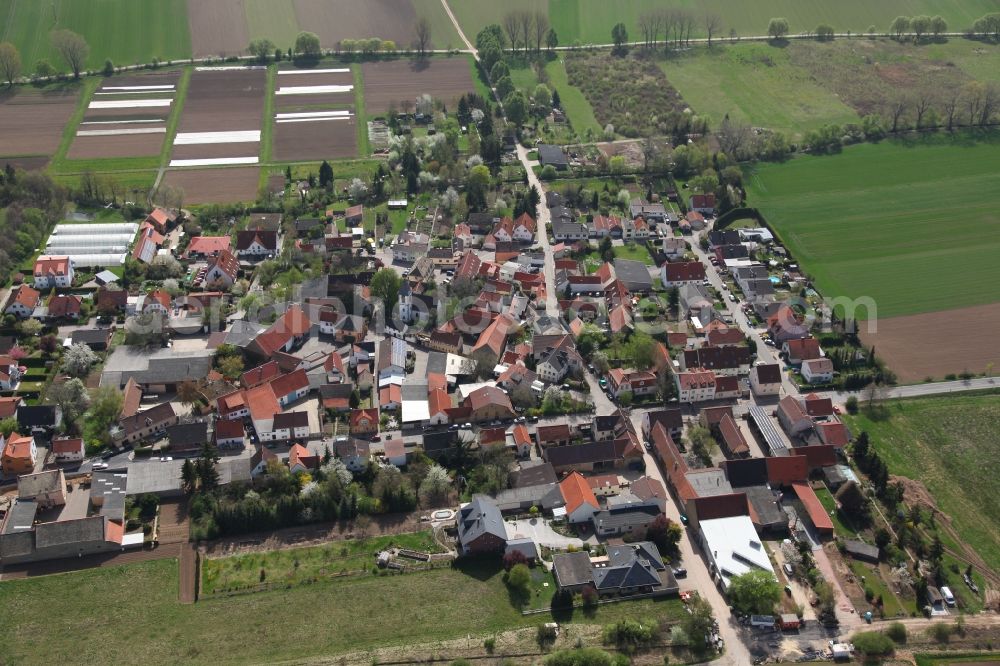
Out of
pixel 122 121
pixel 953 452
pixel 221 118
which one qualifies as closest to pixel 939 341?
pixel 953 452

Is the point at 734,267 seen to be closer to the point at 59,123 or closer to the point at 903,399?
the point at 903,399

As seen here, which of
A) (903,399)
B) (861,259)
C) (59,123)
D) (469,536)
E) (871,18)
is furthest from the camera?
(871,18)

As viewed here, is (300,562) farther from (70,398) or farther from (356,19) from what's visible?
(356,19)

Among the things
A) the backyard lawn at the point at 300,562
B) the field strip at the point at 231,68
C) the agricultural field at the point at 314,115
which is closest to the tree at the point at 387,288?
the backyard lawn at the point at 300,562

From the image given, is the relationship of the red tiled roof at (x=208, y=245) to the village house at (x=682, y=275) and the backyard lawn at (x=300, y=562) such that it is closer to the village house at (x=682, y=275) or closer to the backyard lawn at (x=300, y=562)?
the backyard lawn at (x=300, y=562)

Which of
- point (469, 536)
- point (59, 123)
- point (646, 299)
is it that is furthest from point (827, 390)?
point (59, 123)
